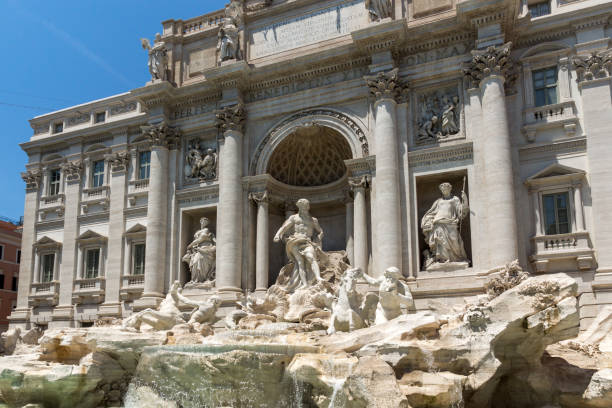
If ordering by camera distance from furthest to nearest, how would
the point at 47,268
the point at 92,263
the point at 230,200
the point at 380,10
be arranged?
the point at 47,268 < the point at 92,263 < the point at 230,200 < the point at 380,10

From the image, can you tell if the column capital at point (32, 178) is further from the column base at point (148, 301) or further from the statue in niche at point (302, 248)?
the statue in niche at point (302, 248)

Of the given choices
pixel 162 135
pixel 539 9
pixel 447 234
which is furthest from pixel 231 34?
pixel 447 234

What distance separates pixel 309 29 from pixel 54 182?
15.6 meters

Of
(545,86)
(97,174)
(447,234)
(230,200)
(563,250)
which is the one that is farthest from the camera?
(97,174)

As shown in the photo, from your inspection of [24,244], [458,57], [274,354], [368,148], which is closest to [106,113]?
[24,244]

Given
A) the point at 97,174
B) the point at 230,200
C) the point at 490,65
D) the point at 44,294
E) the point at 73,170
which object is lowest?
the point at 44,294

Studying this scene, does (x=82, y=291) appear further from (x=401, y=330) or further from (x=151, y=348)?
(x=401, y=330)

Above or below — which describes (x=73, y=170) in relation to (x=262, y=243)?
above

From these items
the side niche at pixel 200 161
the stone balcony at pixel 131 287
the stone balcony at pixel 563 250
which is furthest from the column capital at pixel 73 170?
the stone balcony at pixel 563 250

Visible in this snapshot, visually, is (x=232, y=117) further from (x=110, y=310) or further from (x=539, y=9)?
(x=539, y=9)

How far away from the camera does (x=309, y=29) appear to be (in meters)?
25.1

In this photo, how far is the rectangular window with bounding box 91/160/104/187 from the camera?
96.2 feet

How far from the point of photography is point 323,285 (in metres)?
21.2

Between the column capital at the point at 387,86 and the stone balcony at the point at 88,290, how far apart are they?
1508 centimetres
